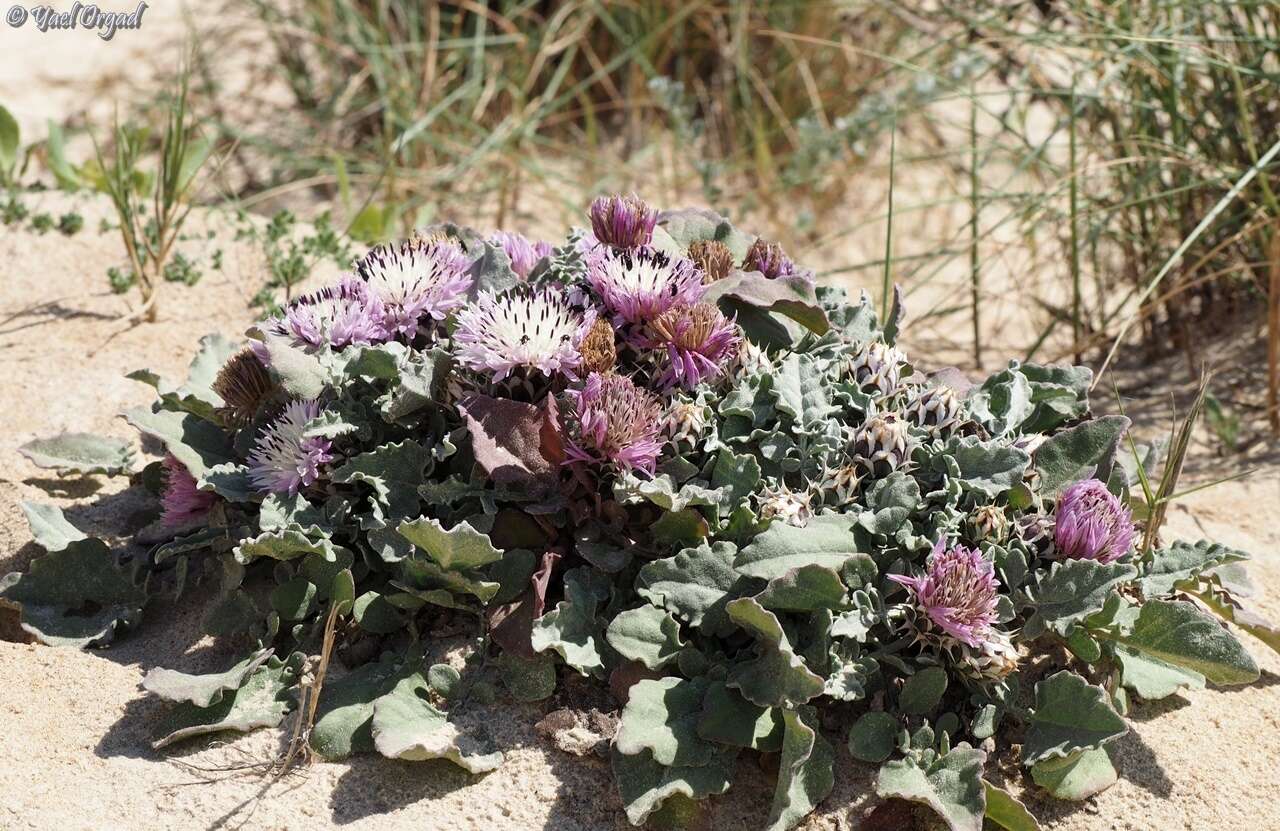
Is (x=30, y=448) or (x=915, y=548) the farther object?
(x=30, y=448)

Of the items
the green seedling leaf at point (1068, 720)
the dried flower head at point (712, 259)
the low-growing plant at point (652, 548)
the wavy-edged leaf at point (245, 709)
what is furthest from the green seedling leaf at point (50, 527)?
the green seedling leaf at point (1068, 720)

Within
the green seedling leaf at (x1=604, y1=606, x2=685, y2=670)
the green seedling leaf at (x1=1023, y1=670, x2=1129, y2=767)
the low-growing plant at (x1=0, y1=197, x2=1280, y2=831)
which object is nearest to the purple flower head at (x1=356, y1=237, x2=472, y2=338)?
the low-growing plant at (x1=0, y1=197, x2=1280, y2=831)

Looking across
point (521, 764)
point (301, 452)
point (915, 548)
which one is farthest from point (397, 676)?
point (915, 548)

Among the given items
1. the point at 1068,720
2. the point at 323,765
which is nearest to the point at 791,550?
the point at 1068,720

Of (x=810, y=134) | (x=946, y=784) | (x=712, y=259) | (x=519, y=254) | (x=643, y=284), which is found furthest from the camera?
(x=810, y=134)

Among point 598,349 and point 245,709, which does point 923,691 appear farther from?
point 245,709

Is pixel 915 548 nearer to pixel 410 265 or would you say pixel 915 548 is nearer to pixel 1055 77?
pixel 410 265

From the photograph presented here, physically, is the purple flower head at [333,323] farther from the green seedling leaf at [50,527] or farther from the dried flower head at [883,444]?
the dried flower head at [883,444]

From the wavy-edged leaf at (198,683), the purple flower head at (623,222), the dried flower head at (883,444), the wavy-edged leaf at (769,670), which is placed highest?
the purple flower head at (623,222)
